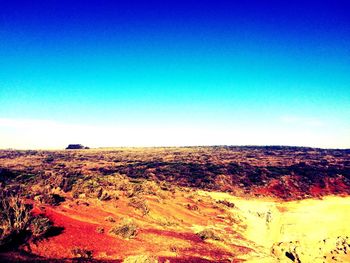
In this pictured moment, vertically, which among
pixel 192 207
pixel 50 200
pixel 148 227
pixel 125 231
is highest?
pixel 50 200

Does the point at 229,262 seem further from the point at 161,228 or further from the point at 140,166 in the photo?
the point at 140,166

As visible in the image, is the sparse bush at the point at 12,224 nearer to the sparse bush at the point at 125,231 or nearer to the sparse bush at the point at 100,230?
the sparse bush at the point at 100,230

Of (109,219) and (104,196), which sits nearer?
(109,219)

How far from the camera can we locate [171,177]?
46750mm

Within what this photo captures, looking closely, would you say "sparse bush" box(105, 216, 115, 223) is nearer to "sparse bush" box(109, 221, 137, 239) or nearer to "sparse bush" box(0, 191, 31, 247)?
"sparse bush" box(109, 221, 137, 239)

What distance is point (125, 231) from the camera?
1413 centimetres

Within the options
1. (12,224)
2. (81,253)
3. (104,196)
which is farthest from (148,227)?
(12,224)

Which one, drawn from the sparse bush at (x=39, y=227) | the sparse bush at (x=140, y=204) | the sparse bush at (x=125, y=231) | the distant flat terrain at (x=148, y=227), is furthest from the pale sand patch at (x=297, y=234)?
the sparse bush at (x=39, y=227)

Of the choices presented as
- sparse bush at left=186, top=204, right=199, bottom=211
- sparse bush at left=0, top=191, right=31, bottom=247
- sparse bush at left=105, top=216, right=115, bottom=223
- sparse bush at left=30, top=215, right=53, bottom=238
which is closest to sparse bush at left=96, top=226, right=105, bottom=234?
sparse bush at left=105, top=216, right=115, bottom=223

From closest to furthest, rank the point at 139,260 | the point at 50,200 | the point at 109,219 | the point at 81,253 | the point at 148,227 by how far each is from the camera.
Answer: the point at 139,260
the point at 81,253
the point at 109,219
the point at 148,227
the point at 50,200

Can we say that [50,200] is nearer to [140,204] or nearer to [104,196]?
[104,196]

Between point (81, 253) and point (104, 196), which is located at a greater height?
point (104, 196)

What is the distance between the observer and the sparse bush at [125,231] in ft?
45.6

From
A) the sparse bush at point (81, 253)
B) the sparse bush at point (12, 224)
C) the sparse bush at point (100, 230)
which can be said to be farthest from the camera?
the sparse bush at point (100, 230)
